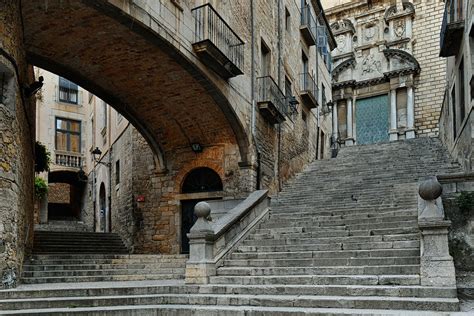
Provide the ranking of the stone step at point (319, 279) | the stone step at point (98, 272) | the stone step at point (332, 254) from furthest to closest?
the stone step at point (98, 272), the stone step at point (332, 254), the stone step at point (319, 279)

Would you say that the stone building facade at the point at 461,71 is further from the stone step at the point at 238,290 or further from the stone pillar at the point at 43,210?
the stone pillar at the point at 43,210

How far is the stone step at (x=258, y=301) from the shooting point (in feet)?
19.3

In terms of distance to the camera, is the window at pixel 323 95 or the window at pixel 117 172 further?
the window at pixel 323 95

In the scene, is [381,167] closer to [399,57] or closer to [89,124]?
[399,57]

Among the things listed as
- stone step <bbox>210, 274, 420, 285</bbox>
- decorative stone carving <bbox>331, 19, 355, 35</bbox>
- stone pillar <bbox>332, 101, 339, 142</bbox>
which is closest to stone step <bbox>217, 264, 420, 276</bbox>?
stone step <bbox>210, 274, 420, 285</bbox>

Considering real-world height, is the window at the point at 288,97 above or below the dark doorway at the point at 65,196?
above

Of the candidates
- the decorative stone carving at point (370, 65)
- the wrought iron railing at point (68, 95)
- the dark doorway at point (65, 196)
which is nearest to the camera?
the dark doorway at point (65, 196)

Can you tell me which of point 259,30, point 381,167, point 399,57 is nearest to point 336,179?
point 381,167

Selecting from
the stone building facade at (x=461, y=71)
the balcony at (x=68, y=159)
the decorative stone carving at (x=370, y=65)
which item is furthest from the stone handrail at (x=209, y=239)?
the decorative stone carving at (x=370, y=65)

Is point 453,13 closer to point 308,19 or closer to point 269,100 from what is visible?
point 269,100

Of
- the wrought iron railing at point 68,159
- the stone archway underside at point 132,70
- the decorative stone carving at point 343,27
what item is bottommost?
the wrought iron railing at point 68,159

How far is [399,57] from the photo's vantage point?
2564 cm

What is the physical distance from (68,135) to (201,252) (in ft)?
62.7

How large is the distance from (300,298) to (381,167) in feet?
30.9
